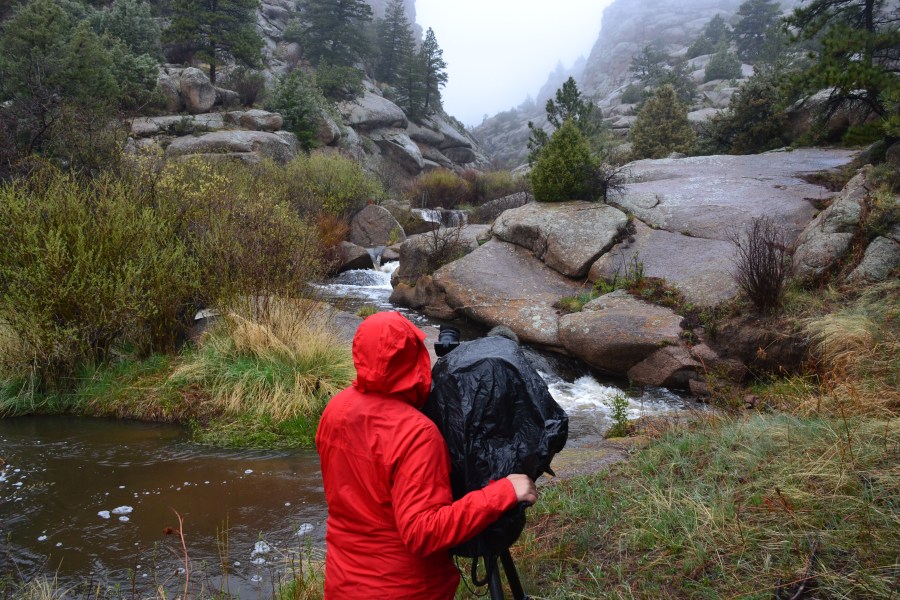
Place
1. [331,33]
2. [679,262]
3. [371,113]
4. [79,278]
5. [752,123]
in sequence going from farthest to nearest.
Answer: [331,33]
[371,113]
[752,123]
[679,262]
[79,278]

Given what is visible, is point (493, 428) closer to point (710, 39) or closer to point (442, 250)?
point (442, 250)

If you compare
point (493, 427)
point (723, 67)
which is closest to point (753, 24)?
point (723, 67)

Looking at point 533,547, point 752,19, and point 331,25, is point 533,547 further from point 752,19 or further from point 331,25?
point 752,19

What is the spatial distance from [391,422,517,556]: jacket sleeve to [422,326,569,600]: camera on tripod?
0.25ft

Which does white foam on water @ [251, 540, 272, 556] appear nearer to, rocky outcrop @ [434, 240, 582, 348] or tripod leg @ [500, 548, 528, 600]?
tripod leg @ [500, 548, 528, 600]

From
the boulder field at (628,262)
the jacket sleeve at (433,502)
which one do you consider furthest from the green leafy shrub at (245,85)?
the jacket sleeve at (433,502)

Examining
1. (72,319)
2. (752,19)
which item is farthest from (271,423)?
(752,19)

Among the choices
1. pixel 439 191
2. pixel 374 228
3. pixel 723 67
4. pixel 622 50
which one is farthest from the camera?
pixel 622 50

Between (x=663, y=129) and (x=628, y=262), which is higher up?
(x=663, y=129)

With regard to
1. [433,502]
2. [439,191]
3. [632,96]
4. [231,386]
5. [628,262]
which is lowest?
[231,386]

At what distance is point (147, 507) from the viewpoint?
14.8 ft

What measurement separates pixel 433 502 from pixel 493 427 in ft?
0.99

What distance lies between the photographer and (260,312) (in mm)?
7113

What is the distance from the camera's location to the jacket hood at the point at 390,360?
172 cm
